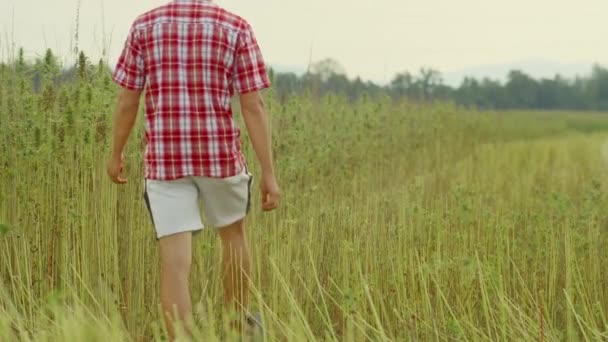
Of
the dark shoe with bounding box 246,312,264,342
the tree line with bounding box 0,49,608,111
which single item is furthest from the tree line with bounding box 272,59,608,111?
the dark shoe with bounding box 246,312,264,342

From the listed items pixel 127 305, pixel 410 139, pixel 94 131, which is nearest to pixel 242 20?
pixel 94 131

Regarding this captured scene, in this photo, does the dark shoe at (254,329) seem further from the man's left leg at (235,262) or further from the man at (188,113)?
the man at (188,113)

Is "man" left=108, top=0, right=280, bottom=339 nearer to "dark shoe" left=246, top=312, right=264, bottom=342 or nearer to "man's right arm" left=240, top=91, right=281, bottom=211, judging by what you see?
"man's right arm" left=240, top=91, right=281, bottom=211

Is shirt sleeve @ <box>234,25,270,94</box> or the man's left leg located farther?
the man's left leg

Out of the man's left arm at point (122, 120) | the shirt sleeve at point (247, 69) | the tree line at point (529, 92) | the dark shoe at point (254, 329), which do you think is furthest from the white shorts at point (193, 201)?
the tree line at point (529, 92)

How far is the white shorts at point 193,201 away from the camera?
3195mm

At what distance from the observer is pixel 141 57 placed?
10.9 ft

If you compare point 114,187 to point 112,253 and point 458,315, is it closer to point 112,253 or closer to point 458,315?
point 112,253

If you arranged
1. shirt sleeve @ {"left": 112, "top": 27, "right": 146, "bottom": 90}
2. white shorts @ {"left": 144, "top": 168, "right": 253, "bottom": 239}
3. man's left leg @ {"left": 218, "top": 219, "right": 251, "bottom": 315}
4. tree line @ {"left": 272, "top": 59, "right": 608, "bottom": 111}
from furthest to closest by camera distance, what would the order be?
tree line @ {"left": 272, "top": 59, "right": 608, "bottom": 111} < man's left leg @ {"left": 218, "top": 219, "right": 251, "bottom": 315} < shirt sleeve @ {"left": 112, "top": 27, "right": 146, "bottom": 90} < white shorts @ {"left": 144, "top": 168, "right": 253, "bottom": 239}

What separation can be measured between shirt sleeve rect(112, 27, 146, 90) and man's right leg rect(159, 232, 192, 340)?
53 cm

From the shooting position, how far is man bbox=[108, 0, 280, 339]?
3.20m

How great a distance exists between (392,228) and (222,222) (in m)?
1.53

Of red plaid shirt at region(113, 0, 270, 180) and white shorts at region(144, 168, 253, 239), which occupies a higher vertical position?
red plaid shirt at region(113, 0, 270, 180)

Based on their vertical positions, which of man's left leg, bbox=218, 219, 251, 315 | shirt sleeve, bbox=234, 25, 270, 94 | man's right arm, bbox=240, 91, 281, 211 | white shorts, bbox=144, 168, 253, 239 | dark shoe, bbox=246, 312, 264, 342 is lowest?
dark shoe, bbox=246, 312, 264, 342
